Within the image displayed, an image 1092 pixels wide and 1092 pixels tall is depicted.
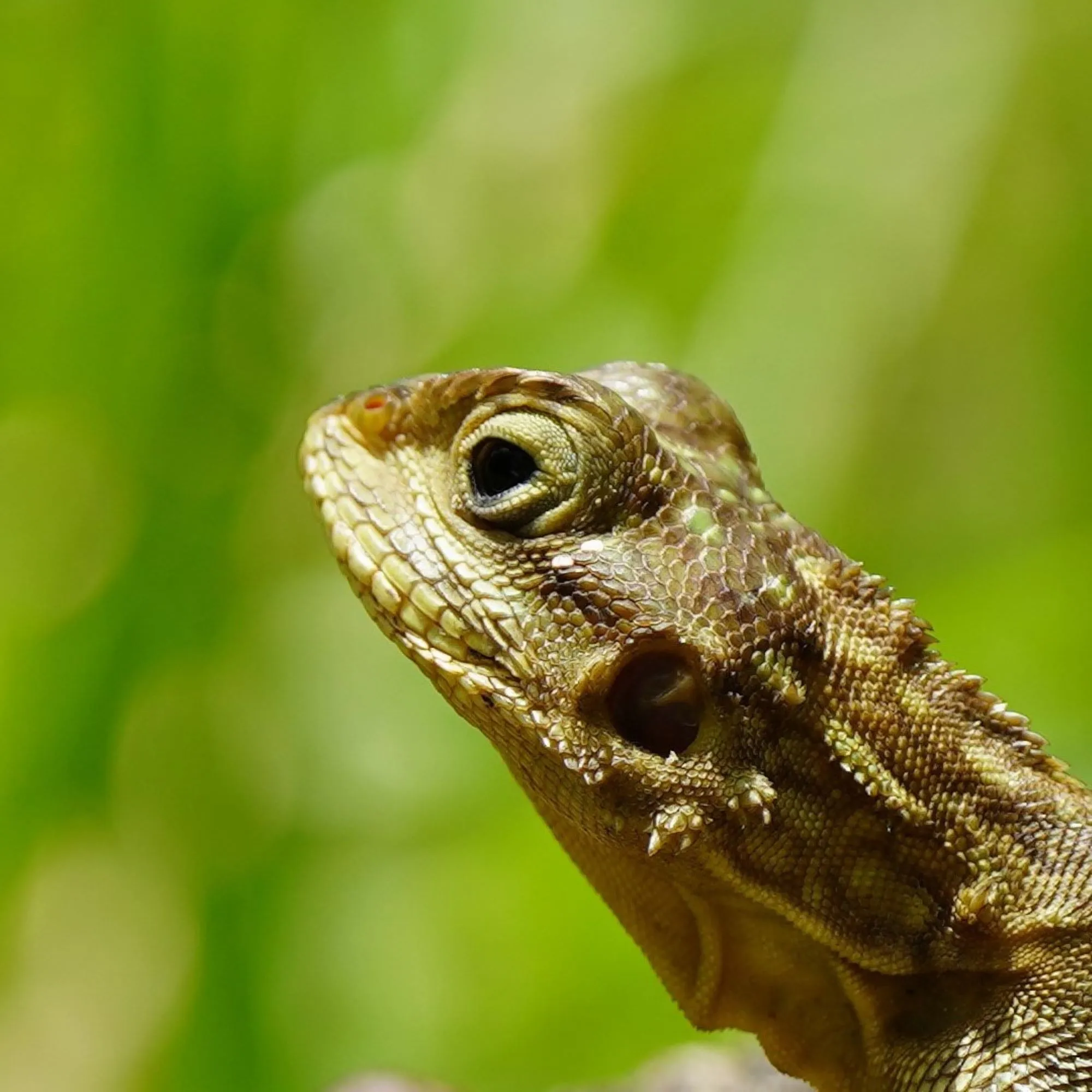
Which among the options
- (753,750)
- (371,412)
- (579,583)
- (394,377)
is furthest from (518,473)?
(394,377)

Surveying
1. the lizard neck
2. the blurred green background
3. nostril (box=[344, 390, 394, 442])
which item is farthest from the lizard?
the blurred green background

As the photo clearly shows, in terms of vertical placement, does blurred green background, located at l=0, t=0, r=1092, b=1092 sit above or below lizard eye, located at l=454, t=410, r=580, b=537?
above

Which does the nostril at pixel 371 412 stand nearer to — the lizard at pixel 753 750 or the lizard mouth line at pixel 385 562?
the lizard mouth line at pixel 385 562

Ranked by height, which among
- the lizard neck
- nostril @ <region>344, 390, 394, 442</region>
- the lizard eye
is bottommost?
the lizard neck

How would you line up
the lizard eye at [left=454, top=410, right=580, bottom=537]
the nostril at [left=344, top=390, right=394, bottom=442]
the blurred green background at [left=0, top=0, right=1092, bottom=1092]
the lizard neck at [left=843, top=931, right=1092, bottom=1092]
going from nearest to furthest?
the lizard neck at [left=843, top=931, right=1092, bottom=1092], the lizard eye at [left=454, top=410, right=580, bottom=537], the nostril at [left=344, top=390, right=394, bottom=442], the blurred green background at [left=0, top=0, right=1092, bottom=1092]

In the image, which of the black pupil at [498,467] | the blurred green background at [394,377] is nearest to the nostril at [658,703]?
the black pupil at [498,467]

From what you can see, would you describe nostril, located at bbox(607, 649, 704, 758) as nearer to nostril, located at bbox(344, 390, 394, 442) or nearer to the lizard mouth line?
the lizard mouth line

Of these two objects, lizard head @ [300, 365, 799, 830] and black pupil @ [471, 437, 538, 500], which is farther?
black pupil @ [471, 437, 538, 500]

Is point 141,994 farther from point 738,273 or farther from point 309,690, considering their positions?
point 738,273
